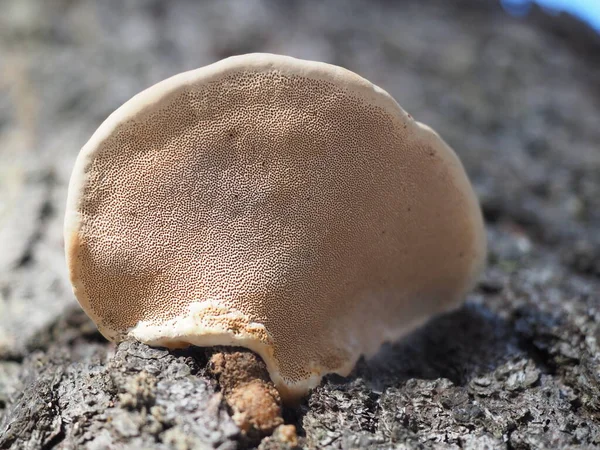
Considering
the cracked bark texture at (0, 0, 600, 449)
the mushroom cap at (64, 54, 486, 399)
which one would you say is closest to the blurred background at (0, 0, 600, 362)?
the cracked bark texture at (0, 0, 600, 449)

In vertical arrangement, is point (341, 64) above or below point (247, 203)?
below

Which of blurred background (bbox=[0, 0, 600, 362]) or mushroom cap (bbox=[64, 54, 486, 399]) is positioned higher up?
mushroom cap (bbox=[64, 54, 486, 399])

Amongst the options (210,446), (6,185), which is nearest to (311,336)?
(210,446)

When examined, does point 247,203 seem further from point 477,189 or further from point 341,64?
point 341,64

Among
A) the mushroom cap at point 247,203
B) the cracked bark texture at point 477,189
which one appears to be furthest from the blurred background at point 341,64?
the mushroom cap at point 247,203

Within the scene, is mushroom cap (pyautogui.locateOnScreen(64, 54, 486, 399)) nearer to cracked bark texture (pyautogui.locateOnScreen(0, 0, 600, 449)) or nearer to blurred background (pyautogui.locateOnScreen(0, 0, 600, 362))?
cracked bark texture (pyautogui.locateOnScreen(0, 0, 600, 449))

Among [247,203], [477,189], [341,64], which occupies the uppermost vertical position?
[247,203]

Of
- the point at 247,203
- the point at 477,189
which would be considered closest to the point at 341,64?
the point at 477,189

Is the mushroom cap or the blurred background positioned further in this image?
the blurred background
